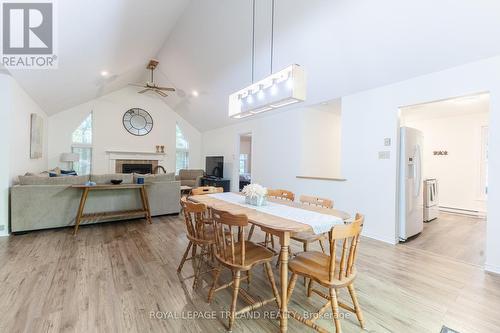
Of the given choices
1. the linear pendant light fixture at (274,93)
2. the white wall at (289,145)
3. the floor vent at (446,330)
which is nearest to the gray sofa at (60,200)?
the white wall at (289,145)

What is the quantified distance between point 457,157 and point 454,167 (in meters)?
0.26

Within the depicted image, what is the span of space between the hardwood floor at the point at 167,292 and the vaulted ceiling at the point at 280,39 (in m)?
2.52

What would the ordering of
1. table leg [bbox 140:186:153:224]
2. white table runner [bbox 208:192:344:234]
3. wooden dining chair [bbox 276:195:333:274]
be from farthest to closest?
table leg [bbox 140:186:153:224] → wooden dining chair [bbox 276:195:333:274] → white table runner [bbox 208:192:344:234]

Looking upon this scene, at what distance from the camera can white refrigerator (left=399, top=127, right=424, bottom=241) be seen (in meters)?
3.54

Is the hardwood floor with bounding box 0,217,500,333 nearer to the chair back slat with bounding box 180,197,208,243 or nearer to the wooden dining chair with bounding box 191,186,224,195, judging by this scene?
the chair back slat with bounding box 180,197,208,243

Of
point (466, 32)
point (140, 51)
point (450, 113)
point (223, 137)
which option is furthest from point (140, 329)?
point (450, 113)

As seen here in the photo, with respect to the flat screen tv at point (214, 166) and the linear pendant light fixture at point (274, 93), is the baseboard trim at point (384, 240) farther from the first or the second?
the flat screen tv at point (214, 166)

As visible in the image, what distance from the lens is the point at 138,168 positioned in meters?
8.11

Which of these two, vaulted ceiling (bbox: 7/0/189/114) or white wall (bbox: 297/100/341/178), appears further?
white wall (bbox: 297/100/341/178)

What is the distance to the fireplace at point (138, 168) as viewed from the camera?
7.91m

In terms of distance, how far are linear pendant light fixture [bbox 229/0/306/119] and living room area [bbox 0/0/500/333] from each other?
20 mm

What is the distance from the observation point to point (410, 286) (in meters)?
2.27

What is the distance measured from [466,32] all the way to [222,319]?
3695 millimetres

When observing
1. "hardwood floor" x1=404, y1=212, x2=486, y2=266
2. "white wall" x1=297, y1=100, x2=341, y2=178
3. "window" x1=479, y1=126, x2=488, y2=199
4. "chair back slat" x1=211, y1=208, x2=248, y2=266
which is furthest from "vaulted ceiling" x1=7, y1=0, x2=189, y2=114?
"window" x1=479, y1=126, x2=488, y2=199
